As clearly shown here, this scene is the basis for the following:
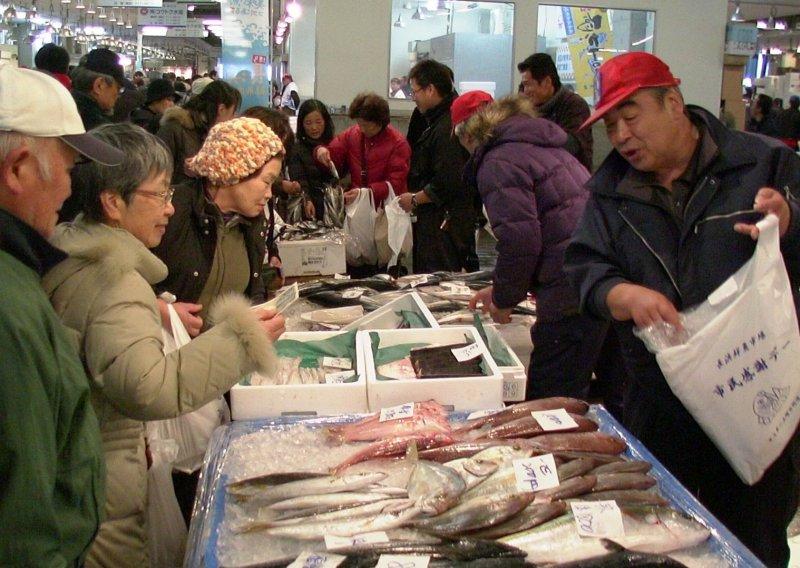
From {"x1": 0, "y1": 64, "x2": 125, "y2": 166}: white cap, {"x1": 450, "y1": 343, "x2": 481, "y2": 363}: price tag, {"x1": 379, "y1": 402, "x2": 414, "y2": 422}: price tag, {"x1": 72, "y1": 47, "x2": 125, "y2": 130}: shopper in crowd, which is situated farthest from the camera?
{"x1": 72, "y1": 47, "x2": 125, "y2": 130}: shopper in crowd

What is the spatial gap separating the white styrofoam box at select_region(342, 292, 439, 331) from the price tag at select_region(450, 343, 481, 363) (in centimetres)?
48

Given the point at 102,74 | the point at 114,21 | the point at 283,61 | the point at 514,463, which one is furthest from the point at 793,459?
the point at 114,21

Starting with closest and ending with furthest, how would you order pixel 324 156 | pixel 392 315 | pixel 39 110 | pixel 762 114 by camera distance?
pixel 39 110, pixel 392 315, pixel 324 156, pixel 762 114

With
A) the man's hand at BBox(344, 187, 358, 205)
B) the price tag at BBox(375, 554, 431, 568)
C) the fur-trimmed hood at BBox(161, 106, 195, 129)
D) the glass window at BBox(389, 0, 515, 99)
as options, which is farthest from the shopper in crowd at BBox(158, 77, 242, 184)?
the glass window at BBox(389, 0, 515, 99)

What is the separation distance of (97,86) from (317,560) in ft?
17.2

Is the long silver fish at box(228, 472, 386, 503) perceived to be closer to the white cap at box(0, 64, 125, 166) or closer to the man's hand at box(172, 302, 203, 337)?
the man's hand at box(172, 302, 203, 337)

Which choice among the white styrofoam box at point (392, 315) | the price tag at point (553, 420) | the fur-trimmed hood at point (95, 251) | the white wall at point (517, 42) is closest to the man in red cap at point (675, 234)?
the price tag at point (553, 420)

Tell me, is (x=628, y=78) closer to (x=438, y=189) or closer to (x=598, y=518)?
(x=598, y=518)

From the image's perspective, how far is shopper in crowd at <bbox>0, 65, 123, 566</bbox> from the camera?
1.17m

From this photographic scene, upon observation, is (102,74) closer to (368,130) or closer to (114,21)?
(368,130)

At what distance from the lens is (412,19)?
838cm

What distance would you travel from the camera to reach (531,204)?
10.4 ft

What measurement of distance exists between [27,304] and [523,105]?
2.49m

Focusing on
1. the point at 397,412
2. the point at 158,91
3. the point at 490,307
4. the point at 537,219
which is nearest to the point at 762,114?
the point at 158,91
